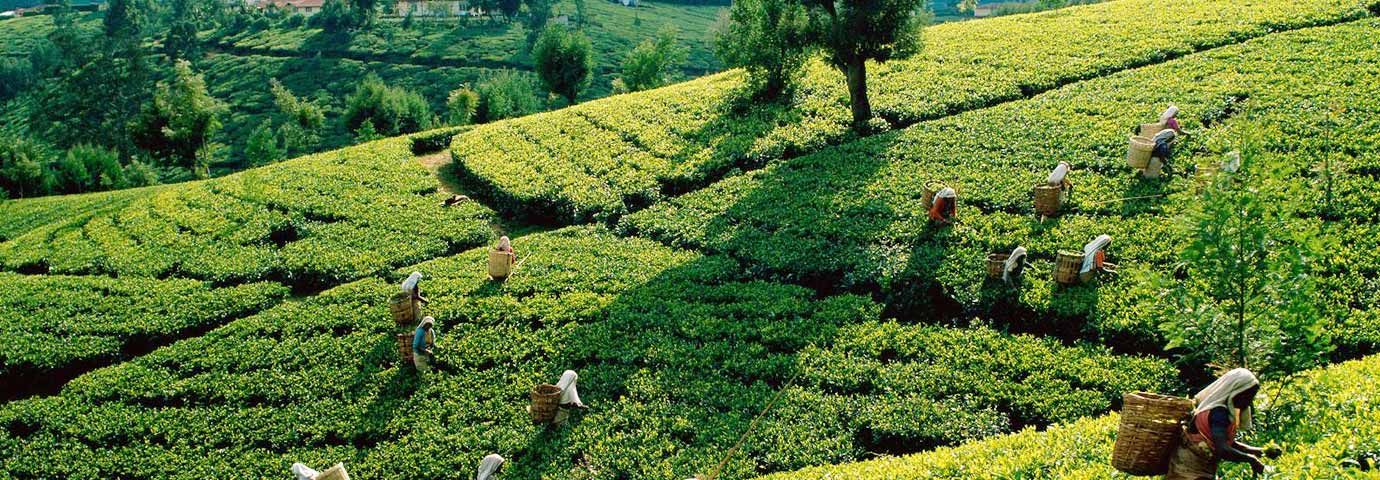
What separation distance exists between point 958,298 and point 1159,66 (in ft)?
52.6

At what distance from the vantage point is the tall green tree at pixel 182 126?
4922cm

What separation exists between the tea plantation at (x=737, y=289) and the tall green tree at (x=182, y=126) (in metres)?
19.0

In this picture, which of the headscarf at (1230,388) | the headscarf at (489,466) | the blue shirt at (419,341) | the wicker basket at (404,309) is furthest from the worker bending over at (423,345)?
the headscarf at (1230,388)

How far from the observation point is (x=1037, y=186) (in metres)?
19.9

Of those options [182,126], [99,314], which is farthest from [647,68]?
[99,314]

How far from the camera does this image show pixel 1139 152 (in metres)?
20.4

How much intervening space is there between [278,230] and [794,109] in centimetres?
1800

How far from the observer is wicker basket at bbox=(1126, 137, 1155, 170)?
795 inches

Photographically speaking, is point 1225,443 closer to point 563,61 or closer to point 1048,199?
point 1048,199

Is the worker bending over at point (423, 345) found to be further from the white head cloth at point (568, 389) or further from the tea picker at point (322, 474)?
the tea picker at point (322, 474)

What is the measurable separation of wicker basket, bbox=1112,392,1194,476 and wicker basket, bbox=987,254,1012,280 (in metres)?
7.52

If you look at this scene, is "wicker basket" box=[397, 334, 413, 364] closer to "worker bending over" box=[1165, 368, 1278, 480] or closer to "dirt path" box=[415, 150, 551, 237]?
"dirt path" box=[415, 150, 551, 237]

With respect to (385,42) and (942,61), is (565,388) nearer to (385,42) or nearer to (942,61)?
(942,61)

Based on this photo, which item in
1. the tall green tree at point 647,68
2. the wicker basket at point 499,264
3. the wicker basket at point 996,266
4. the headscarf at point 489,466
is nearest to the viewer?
the headscarf at point 489,466
